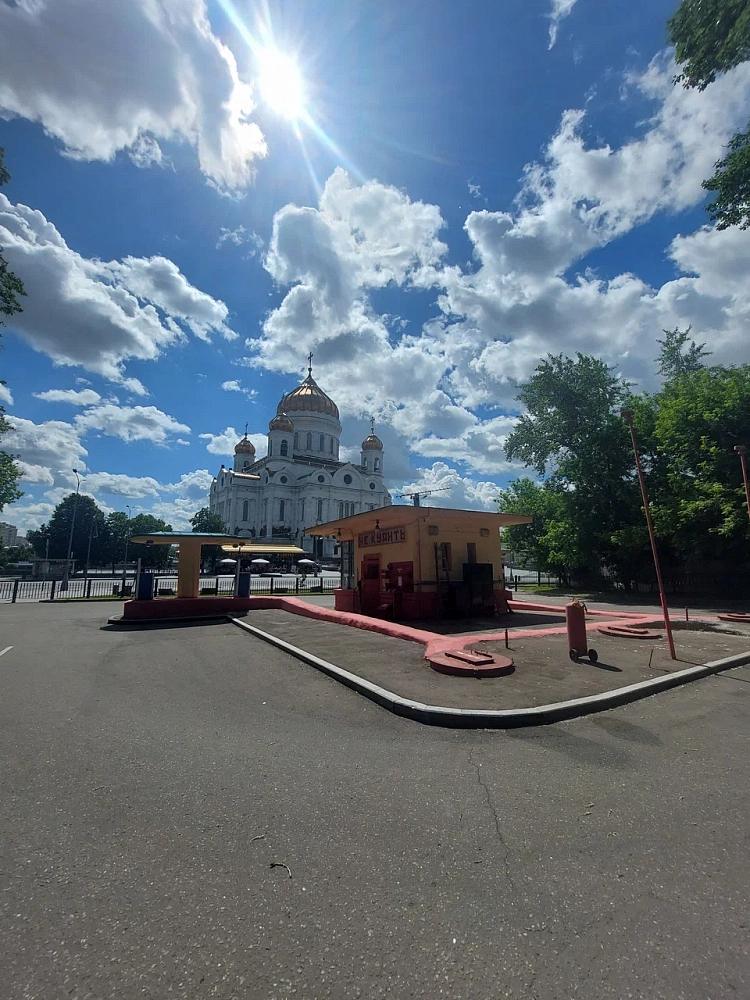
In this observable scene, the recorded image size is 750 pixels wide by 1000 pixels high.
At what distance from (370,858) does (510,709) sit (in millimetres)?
3083

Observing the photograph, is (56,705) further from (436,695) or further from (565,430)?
(565,430)

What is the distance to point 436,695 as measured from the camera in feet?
20.4

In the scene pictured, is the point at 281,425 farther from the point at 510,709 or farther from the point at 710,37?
the point at 510,709

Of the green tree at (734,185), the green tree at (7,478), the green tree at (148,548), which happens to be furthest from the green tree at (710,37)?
the green tree at (148,548)

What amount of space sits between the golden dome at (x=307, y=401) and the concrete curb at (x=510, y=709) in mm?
78693

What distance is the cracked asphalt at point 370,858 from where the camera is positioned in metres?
2.14

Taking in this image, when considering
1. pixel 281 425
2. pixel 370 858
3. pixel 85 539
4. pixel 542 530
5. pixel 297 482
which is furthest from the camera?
pixel 281 425

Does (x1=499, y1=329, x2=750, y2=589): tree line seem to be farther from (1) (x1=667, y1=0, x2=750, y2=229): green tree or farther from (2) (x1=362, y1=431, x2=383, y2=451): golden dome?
(2) (x1=362, y1=431, x2=383, y2=451): golden dome

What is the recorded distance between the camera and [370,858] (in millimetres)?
2979

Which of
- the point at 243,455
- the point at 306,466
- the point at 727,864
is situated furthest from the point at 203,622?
the point at 243,455

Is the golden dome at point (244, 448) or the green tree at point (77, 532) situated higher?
the golden dome at point (244, 448)

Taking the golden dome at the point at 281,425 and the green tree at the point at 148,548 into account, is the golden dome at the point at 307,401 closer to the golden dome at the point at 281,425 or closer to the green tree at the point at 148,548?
the golden dome at the point at 281,425

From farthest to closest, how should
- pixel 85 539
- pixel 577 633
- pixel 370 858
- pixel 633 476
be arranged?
pixel 85 539 < pixel 633 476 < pixel 577 633 < pixel 370 858

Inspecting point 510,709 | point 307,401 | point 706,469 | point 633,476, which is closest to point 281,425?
point 307,401
